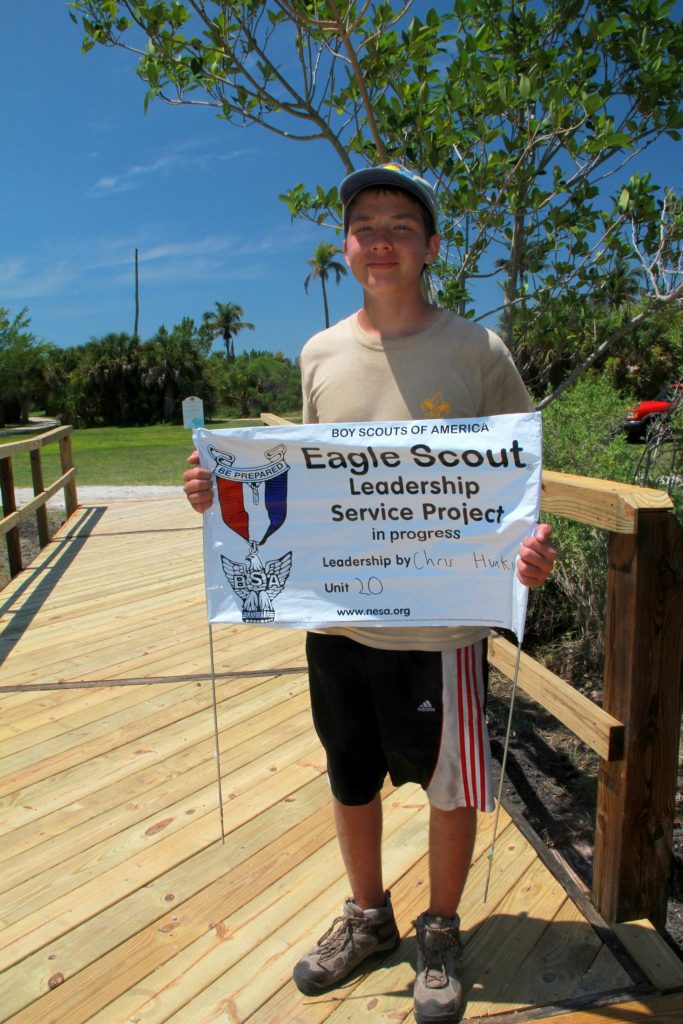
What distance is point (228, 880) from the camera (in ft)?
7.22

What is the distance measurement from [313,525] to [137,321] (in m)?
82.9

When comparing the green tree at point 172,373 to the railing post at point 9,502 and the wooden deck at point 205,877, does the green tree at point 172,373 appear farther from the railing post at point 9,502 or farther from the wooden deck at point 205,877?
the wooden deck at point 205,877

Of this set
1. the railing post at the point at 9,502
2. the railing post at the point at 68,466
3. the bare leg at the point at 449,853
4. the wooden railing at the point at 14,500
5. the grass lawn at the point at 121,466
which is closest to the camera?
the bare leg at the point at 449,853

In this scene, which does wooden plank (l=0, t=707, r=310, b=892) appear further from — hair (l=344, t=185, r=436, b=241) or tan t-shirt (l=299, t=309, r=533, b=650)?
hair (l=344, t=185, r=436, b=241)

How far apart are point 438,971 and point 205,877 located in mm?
800

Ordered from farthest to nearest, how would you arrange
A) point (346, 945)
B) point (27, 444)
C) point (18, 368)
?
point (18, 368) < point (27, 444) < point (346, 945)

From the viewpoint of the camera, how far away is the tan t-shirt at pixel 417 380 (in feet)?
5.40

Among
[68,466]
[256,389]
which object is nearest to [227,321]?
[256,389]

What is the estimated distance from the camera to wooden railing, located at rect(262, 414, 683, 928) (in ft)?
5.71

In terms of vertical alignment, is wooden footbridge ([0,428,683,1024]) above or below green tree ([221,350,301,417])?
below

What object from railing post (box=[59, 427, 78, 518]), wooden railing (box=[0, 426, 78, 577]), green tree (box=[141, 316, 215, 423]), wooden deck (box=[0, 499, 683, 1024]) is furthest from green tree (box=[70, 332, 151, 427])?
wooden deck (box=[0, 499, 683, 1024])

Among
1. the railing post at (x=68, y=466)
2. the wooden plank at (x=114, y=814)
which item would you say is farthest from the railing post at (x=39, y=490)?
the wooden plank at (x=114, y=814)

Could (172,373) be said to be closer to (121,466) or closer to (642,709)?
(121,466)

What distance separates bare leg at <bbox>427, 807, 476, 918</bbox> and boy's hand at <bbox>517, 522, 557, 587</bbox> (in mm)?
551
